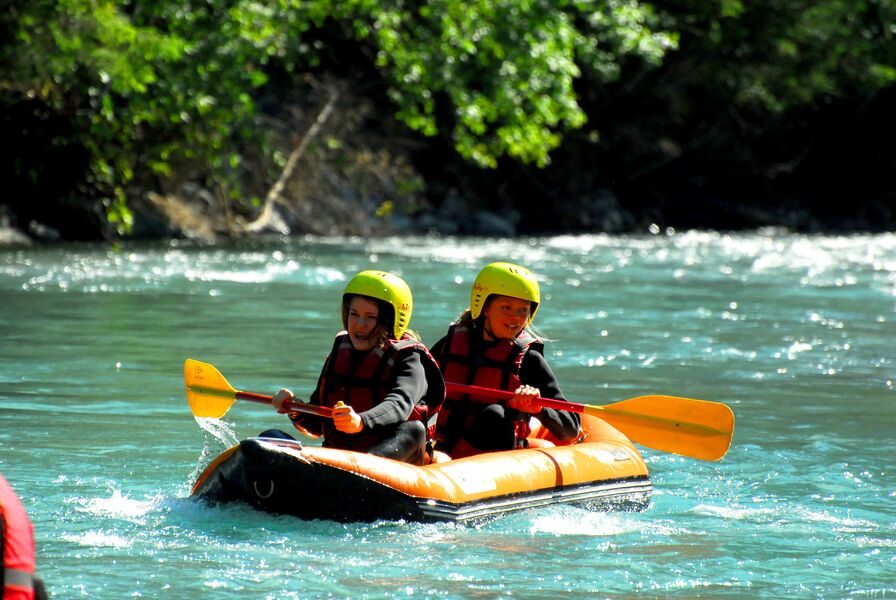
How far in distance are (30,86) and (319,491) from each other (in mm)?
11013

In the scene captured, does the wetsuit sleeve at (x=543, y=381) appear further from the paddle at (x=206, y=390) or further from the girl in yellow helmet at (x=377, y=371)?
the paddle at (x=206, y=390)

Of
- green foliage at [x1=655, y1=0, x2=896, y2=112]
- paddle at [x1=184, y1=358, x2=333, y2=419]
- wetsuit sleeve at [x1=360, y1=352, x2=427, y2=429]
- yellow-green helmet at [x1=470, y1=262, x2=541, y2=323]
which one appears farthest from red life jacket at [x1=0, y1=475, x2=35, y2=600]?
green foliage at [x1=655, y1=0, x2=896, y2=112]

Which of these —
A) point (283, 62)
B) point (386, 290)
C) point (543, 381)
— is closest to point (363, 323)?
point (386, 290)

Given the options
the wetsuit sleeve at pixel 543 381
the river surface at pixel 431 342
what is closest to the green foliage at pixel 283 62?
the river surface at pixel 431 342

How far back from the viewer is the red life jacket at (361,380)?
17.7ft

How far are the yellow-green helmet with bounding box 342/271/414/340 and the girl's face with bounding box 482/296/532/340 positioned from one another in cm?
69

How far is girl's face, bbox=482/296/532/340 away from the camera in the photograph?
5.99m

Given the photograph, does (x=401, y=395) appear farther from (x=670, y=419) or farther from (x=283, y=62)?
(x=283, y=62)

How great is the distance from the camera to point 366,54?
19797 millimetres

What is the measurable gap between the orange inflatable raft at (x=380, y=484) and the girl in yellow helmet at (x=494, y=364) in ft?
0.99

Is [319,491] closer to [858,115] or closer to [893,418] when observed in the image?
[893,418]

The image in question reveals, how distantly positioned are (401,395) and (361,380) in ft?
0.69

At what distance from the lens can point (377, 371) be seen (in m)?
5.38

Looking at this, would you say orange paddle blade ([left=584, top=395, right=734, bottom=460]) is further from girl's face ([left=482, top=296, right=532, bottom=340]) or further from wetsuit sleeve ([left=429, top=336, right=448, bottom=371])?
wetsuit sleeve ([left=429, top=336, right=448, bottom=371])
